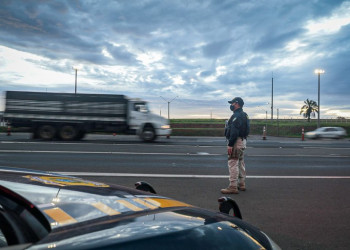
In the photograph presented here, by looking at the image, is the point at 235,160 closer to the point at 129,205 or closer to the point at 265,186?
the point at 265,186

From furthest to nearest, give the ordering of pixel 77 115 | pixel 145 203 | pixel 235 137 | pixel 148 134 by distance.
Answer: pixel 148 134 < pixel 77 115 < pixel 235 137 < pixel 145 203

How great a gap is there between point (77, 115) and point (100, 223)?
794 inches

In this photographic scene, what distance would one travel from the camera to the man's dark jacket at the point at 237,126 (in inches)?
242

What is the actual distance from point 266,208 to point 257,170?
4.43 meters

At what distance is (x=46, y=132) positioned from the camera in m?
20.4

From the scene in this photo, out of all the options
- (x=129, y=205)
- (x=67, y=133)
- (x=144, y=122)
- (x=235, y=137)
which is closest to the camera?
(x=129, y=205)

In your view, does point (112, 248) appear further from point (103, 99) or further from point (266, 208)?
point (103, 99)

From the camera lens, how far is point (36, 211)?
143 centimetres

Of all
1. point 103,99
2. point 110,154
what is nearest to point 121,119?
point 103,99

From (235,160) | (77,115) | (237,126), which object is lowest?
(235,160)

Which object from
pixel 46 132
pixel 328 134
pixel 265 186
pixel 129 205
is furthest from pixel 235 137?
pixel 328 134

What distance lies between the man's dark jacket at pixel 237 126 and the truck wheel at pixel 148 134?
48.4 feet

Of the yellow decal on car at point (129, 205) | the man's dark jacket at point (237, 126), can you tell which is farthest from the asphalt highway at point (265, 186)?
the yellow decal on car at point (129, 205)

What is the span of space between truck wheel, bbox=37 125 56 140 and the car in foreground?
19599 millimetres
